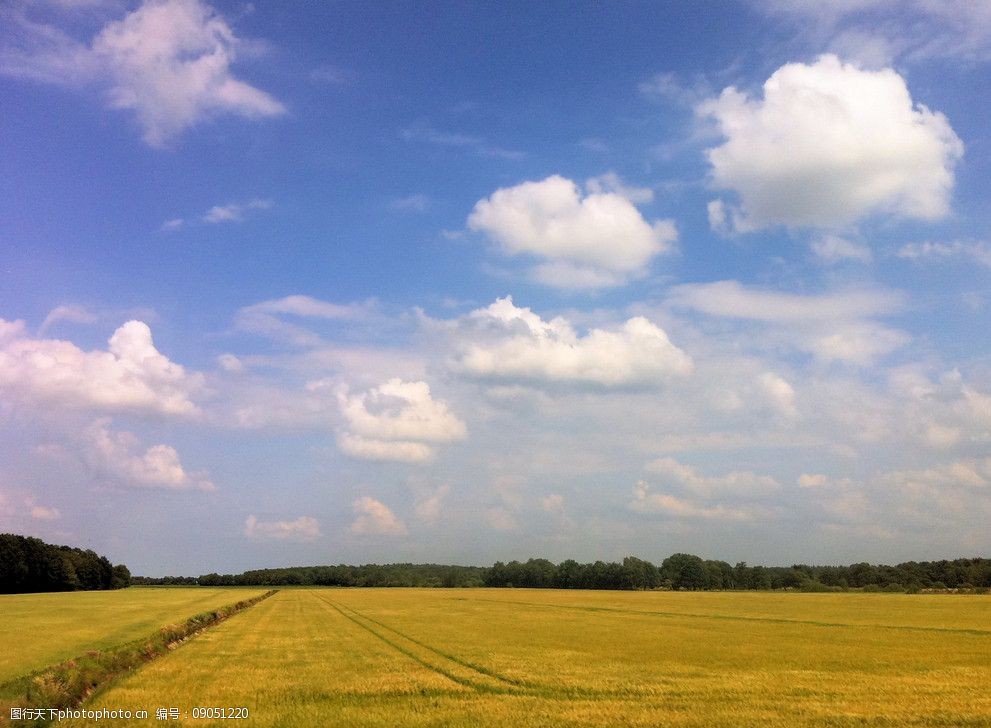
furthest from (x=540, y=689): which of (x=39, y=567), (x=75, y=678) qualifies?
(x=39, y=567)

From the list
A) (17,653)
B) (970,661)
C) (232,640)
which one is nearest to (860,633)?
(970,661)

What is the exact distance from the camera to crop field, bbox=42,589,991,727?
74.3 feet

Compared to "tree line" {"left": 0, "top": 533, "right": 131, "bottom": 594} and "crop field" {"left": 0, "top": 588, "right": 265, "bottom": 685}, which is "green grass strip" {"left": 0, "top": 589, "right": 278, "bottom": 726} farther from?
"tree line" {"left": 0, "top": 533, "right": 131, "bottom": 594}

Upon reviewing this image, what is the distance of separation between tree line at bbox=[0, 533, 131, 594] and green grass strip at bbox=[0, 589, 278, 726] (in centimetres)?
13144

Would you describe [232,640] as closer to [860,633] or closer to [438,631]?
[438,631]

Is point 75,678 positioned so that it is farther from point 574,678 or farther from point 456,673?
point 574,678

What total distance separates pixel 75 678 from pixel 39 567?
156174 millimetres

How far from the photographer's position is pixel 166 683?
93.6 ft

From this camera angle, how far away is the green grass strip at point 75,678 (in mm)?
23781

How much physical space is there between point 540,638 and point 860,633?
23548 millimetres

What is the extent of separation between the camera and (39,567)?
519ft

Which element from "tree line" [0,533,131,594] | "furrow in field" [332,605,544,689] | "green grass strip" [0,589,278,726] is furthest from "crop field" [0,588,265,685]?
"tree line" [0,533,131,594]

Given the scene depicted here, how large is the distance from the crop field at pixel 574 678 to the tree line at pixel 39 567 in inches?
5015

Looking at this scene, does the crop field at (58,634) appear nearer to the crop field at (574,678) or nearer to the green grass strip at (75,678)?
the green grass strip at (75,678)
